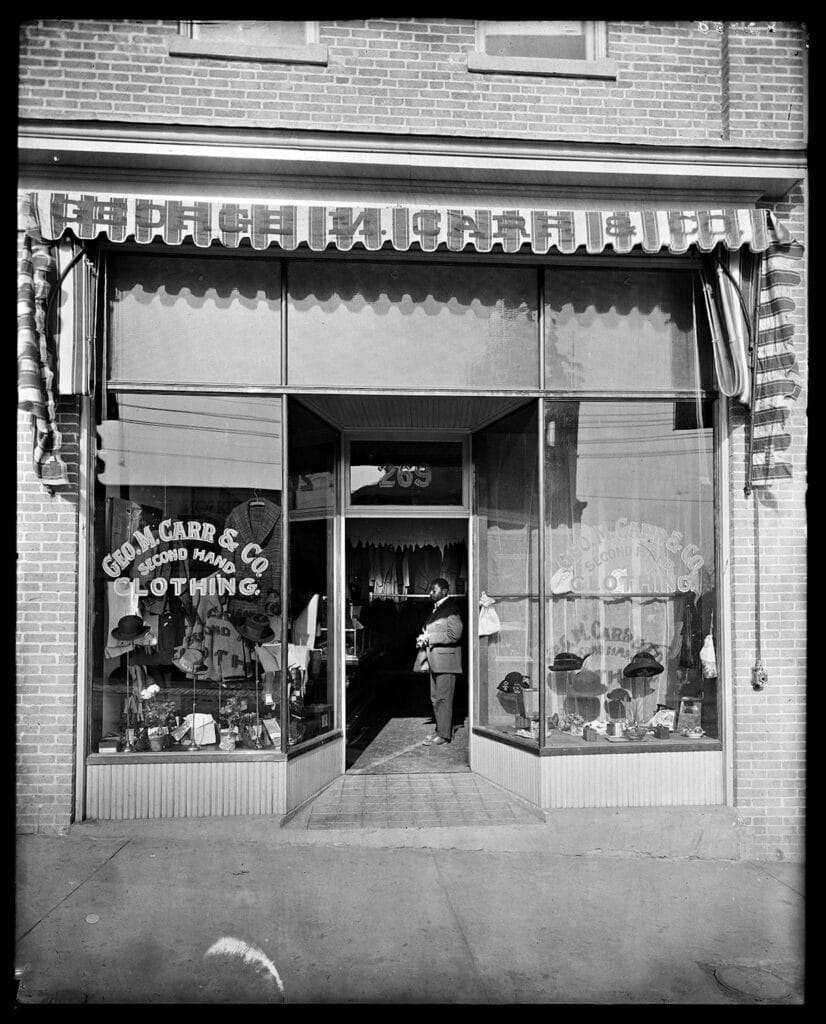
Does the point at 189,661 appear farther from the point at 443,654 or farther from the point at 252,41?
the point at 252,41

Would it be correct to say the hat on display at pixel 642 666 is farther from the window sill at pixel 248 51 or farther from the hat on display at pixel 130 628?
the window sill at pixel 248 51

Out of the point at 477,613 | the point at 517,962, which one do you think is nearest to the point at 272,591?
the point at 477,613

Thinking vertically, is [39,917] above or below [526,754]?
below

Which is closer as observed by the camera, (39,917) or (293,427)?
(39,917)

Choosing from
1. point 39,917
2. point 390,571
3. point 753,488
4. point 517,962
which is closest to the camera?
point 517,962

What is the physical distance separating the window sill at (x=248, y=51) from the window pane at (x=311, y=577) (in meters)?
2.68

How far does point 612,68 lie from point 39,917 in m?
7.41

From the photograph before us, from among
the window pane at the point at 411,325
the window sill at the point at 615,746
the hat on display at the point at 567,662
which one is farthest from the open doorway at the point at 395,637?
the window pane at the point at 411,325

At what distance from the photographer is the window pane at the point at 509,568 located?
22.3ft

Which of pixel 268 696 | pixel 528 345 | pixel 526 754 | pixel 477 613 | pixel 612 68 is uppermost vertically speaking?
pixel 612 68

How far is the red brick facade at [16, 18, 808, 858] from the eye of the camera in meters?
5.95

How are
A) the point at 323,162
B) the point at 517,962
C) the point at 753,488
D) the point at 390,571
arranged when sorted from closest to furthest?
the point at 517,962, the point at 323,162, the point at 753,488, the point at 390,571

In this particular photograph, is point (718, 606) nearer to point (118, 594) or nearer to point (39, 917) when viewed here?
point (118, 594)

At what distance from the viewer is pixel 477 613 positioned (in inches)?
294
